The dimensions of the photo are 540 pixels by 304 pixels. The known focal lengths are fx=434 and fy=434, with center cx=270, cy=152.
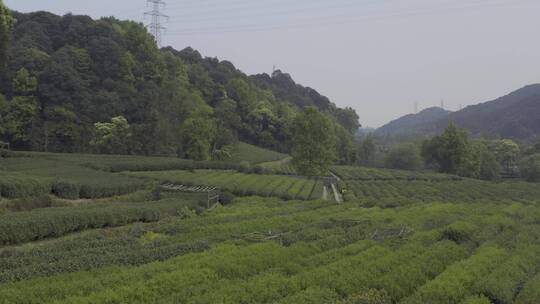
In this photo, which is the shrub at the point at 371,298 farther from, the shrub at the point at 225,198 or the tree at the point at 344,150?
the tree at the point at 344,150

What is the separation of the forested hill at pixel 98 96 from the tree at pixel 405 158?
4519 centimetres

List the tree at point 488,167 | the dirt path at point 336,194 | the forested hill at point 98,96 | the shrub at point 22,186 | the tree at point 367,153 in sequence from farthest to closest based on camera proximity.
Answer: the tree at point 367,153, the tree at point 488,167, the forested hill at point 98,96, the dirt path at point 336,194, the shrub at point 22,186

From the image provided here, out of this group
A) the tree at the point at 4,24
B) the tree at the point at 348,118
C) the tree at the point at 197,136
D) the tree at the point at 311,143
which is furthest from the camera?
the tree at the point at 348,118

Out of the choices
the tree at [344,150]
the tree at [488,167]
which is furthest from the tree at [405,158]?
the tree at [488,167]

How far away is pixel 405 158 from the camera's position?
111 meters

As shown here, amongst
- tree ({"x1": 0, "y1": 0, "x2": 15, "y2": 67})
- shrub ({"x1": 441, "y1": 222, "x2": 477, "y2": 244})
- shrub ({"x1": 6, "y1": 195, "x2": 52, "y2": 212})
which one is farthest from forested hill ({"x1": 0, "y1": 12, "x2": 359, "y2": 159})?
shrub ({"x1": 441, "y1": 222, "x2": 477, "y2": 244})

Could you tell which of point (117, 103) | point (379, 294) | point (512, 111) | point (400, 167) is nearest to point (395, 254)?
point (379, 294)

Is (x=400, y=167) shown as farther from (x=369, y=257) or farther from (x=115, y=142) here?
(x=369, y=257)

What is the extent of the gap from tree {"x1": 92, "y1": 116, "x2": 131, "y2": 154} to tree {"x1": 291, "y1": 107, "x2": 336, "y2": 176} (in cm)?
2844

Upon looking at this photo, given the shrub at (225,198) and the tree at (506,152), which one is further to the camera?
the tree at (506,152)

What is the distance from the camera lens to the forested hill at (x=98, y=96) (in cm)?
6316

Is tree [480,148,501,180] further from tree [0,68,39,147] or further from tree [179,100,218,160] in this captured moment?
tree [0,68,39,147]

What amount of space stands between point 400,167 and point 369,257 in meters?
101

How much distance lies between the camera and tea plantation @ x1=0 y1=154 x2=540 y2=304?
10602 mm
